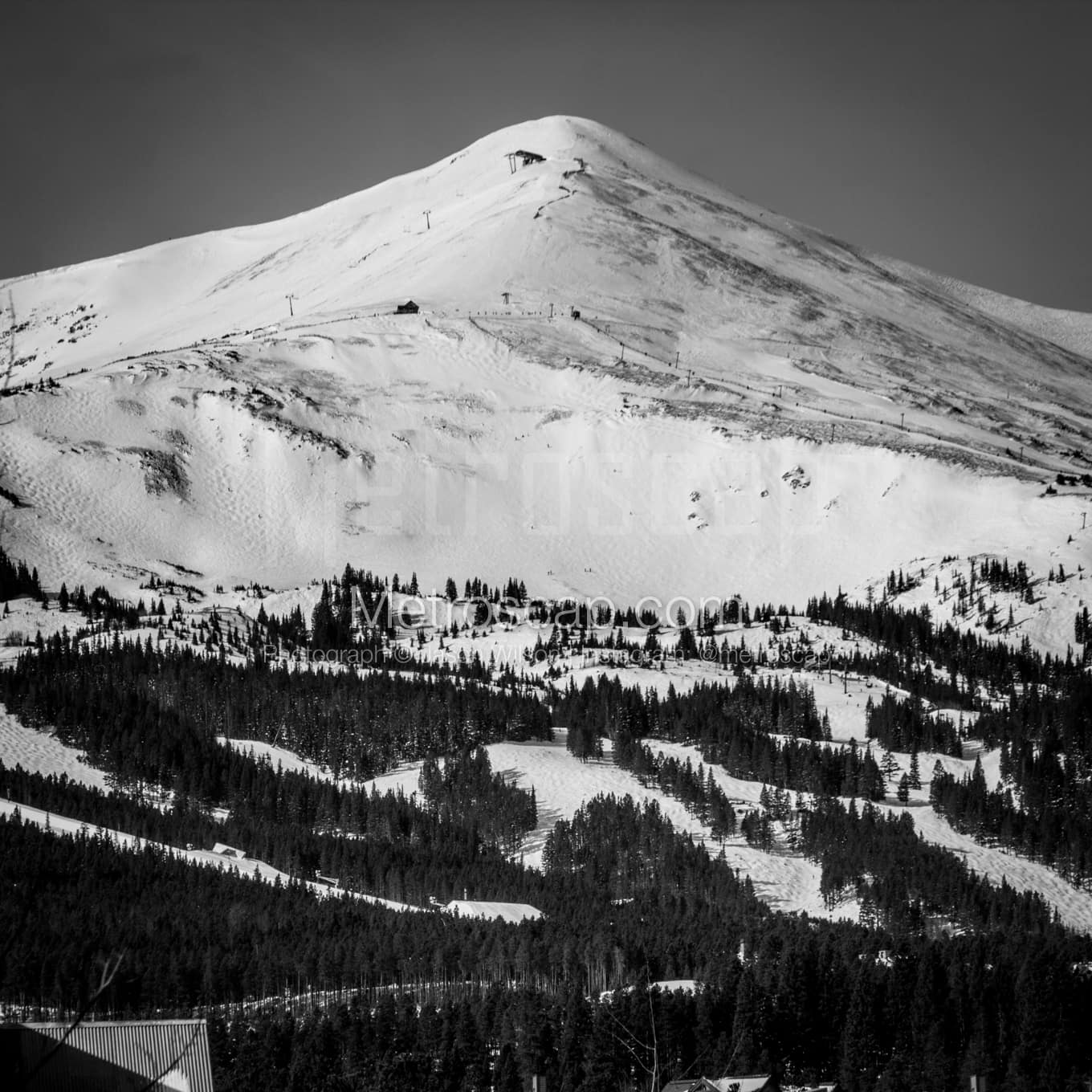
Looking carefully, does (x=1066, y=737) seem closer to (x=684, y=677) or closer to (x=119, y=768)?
(x=684, y=677)

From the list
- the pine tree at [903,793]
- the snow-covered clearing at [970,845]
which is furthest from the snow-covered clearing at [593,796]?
the pine tree at [903,793]

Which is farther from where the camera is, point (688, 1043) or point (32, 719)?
point (32, 719)

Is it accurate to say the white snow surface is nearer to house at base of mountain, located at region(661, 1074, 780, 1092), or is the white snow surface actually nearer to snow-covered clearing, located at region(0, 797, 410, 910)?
snow-covered clearing, located at region(0, 797, 410, 910)

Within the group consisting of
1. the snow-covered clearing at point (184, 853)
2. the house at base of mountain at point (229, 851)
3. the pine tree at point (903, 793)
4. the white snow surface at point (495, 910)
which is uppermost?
the pine tree at point (903, 793)

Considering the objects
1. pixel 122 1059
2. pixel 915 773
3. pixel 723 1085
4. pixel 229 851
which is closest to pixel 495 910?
pixel 229 851

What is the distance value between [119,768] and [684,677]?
209 feet

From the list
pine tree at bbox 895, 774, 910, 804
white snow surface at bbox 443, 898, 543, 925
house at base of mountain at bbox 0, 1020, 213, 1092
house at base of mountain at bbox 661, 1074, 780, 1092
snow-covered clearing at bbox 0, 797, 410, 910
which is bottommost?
snow-covered clearing at bbox 0, 797, 410, 910

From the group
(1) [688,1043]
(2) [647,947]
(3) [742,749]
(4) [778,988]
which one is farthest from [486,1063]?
(3) [742,749]

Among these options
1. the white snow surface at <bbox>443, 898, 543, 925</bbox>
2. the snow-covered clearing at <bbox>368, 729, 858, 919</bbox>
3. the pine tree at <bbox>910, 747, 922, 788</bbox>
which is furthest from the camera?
the pine tree at <bbox>910, 747, 922, 788</bbox>

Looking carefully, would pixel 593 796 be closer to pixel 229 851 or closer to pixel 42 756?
pixel 229 851

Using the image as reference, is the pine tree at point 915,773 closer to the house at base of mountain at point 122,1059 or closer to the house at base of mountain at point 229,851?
the house at base of mountain at point 229,851

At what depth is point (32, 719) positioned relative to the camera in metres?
180

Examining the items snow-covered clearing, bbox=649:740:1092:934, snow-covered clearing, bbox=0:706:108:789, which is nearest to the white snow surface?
snow-covered clearing, bbox=649:740:1092:934

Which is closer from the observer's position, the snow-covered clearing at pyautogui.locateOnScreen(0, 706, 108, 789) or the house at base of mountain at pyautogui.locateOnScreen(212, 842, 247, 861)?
the house at base of mountain at pyautogui.locateOnScreen(212, 842, 247, 861)
